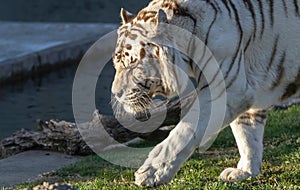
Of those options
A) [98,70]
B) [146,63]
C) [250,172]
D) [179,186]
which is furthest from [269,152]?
[98,70]

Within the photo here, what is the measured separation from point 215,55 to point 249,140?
1093 mm

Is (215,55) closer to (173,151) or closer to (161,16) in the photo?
(161,16)

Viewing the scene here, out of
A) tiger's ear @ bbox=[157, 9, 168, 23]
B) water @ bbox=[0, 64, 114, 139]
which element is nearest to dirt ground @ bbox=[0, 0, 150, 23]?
water @ bbox=[0, 64, 114, 139]

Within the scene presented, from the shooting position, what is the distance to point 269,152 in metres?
7.11

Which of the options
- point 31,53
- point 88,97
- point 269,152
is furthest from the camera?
point 31,53

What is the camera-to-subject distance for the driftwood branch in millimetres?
8266

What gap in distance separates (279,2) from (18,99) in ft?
24.7

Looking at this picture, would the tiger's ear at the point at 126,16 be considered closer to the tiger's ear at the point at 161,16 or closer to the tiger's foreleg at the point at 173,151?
the tiger's ear at the point at 161,16

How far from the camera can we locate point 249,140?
5879 mm

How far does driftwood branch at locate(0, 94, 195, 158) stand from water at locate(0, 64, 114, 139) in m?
1.80

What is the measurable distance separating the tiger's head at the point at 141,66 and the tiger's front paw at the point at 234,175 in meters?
0.97

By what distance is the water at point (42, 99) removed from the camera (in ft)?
36.4

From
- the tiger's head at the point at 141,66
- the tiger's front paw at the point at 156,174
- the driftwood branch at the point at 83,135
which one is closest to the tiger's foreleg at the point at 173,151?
the tiger's front paw at the point at 156,174

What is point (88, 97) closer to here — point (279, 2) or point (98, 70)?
point (98, 70)
